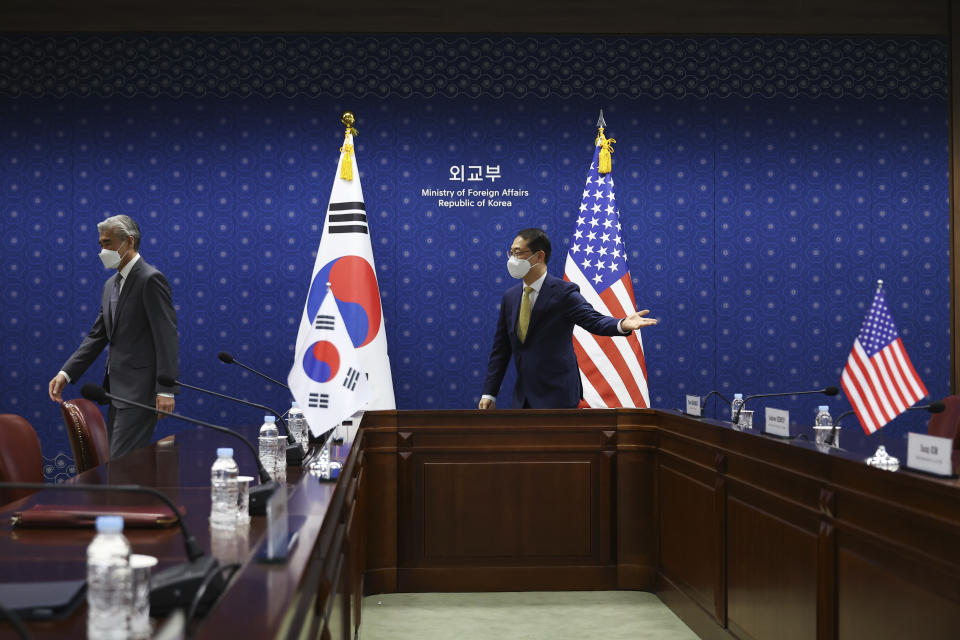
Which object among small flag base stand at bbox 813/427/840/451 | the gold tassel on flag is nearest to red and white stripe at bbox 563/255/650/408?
the gold tassel on flag

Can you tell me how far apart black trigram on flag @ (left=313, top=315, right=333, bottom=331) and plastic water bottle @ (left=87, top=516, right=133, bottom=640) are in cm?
392

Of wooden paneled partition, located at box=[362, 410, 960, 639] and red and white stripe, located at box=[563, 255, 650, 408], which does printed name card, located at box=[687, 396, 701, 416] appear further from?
red and white stripe, located at box=[563, 255, 650, 408]

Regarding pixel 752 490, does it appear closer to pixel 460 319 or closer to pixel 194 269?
pixel 460 319

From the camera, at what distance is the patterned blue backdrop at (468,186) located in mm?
5809

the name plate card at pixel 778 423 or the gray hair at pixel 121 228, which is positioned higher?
the gray hair at pixel 121 228

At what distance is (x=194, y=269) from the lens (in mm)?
A: 5840

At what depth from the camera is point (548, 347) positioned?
14.0 feet

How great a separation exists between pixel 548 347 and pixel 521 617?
1.30 meters

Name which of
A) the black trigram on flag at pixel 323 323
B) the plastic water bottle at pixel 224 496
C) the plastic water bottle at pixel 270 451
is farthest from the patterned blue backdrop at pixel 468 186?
the plastic water bottle at pixel 224 496

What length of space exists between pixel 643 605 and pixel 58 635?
3198 mm

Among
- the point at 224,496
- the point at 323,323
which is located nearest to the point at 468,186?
the point at 323,323

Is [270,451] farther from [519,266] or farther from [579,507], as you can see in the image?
[519,266]

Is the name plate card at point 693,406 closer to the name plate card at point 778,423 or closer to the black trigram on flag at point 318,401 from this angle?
the name plate card at point 778,423

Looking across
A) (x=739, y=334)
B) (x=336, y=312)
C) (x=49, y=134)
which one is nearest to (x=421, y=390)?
(x=336, y=312)
